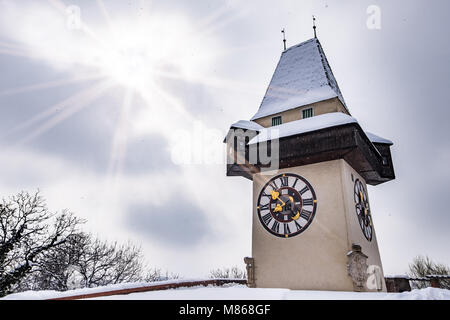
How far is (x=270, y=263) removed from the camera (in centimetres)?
982

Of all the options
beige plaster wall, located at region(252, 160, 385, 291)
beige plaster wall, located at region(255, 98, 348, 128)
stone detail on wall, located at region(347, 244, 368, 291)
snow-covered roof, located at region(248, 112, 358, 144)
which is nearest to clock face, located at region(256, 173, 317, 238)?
beige plaster wall, located at region(252, 160, 385, 291)

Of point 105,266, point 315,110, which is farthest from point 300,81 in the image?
point 105,266

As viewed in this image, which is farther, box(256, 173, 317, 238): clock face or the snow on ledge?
the snow on ledge

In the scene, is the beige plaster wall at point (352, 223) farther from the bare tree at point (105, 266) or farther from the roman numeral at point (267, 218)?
the bare tree at point (105, 266)

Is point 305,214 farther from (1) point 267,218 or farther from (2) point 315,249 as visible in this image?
(1) point 267,218

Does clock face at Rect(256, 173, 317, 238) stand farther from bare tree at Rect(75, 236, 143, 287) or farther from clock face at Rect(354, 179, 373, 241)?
bare tree at Rect(75, 236, 143, 287)

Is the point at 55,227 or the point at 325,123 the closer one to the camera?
the point at 325,123

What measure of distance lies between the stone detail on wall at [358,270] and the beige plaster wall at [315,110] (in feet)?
17.6

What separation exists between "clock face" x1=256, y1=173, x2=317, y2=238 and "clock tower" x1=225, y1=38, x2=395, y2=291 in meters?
0.03

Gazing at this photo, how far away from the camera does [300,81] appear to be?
42.6 feet

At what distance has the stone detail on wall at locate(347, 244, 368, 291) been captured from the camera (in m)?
8.30
